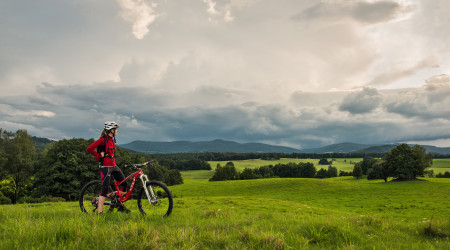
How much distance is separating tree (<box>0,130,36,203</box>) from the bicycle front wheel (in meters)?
64.6

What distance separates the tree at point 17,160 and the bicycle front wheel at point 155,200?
2544 inches

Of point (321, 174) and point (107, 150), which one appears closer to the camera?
point (107, 150)

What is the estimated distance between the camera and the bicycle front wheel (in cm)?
830

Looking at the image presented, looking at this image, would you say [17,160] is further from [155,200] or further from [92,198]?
[155,200]

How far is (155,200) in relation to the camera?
29.0 feet

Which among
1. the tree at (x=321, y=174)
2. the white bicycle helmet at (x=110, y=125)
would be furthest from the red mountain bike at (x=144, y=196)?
the tree at (x=321, y=174)

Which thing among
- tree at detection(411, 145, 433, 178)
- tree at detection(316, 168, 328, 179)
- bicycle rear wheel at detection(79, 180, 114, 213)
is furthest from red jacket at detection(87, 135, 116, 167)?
tree at detection(316, 168, 328, 179)

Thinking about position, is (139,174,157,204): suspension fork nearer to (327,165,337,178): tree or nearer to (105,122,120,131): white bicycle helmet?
(105,122,120,131): white bicycle helmet

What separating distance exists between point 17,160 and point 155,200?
74.7m

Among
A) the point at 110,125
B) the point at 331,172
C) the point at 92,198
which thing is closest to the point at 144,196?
the point at 92,198

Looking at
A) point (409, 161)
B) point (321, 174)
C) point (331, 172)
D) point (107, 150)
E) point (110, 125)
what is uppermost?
point (110, 125)

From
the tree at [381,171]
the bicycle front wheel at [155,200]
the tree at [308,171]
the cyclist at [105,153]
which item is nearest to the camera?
the bicycle front wheel at [155,200]

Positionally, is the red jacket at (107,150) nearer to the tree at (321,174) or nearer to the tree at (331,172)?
the tree at (321,174)

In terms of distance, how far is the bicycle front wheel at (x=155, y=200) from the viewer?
27.2 ft
